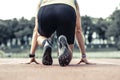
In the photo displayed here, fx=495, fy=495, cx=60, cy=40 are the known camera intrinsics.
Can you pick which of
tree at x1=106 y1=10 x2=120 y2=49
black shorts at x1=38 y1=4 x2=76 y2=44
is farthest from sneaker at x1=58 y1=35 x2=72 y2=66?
tree at x1=106 y1=10 x2=120 y2=49

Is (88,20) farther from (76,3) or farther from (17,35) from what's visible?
(76,3)

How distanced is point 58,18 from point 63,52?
0.69 meters

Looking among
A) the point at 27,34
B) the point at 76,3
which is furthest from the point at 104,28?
the point at 76,3

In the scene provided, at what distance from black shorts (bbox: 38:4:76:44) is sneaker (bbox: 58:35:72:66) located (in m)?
0.28

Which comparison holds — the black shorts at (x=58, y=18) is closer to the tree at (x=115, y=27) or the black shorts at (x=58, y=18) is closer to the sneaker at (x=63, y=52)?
the sneaker at (x=63, y=52)

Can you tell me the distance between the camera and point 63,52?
266 inches

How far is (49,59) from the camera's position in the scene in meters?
7.38

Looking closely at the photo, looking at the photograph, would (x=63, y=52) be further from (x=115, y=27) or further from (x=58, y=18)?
(x=115, y=27)

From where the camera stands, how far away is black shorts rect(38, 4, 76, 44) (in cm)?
Result: 723

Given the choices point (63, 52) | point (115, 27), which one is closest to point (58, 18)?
point (63, 52)

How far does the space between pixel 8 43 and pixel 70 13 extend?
4467 inches

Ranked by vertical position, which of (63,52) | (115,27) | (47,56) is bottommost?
(115,27)

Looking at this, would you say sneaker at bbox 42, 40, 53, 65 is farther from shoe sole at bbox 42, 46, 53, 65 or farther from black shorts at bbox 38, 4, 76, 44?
black shorts at bbox 38, 4, 76, 44

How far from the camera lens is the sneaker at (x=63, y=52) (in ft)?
22.2
